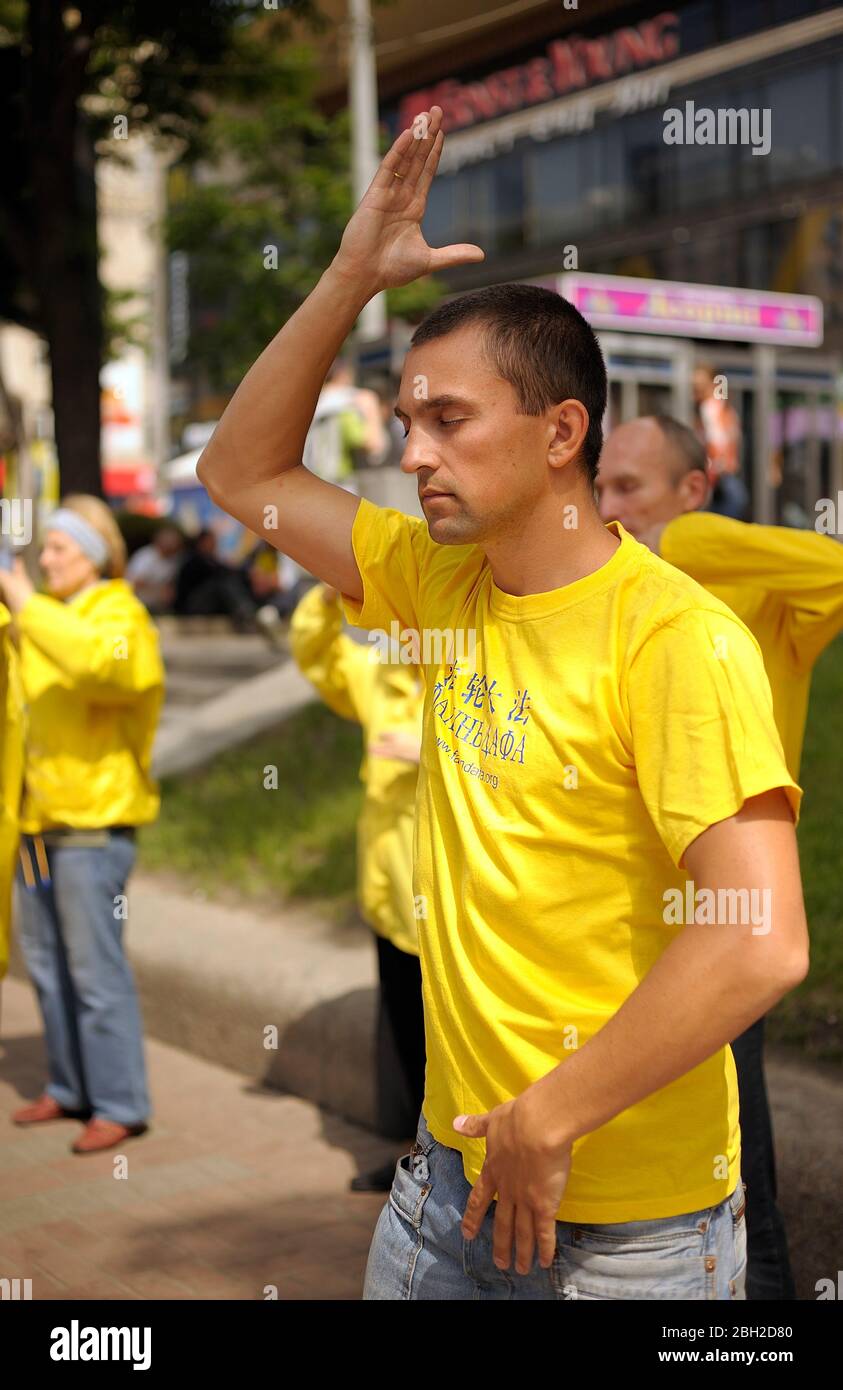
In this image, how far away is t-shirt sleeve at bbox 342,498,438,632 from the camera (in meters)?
2.38

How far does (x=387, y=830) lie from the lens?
15.7 ft

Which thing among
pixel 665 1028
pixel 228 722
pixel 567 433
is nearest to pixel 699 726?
pixel 665 1028

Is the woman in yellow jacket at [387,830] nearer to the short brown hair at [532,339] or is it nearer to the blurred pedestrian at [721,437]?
the short brown hair at [532,339]

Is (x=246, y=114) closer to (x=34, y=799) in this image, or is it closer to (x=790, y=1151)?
(x=34, y=799)

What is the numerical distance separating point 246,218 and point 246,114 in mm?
4342

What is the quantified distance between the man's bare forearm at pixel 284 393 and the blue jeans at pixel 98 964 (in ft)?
10.3

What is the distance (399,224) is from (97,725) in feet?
10.7

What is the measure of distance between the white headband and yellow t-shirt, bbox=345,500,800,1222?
3.41 meters

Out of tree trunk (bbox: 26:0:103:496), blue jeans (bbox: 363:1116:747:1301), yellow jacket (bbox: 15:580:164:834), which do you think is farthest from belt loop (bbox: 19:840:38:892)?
tree trunk (bbox: 26:0:103:496)

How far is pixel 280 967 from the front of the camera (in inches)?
234

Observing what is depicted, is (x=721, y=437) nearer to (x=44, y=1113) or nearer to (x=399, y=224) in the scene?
(x=44, y=1113)

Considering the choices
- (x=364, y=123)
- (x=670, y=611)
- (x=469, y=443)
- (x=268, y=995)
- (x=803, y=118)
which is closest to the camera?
(x=670, y=611)

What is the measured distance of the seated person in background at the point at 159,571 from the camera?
19219 millimetres
